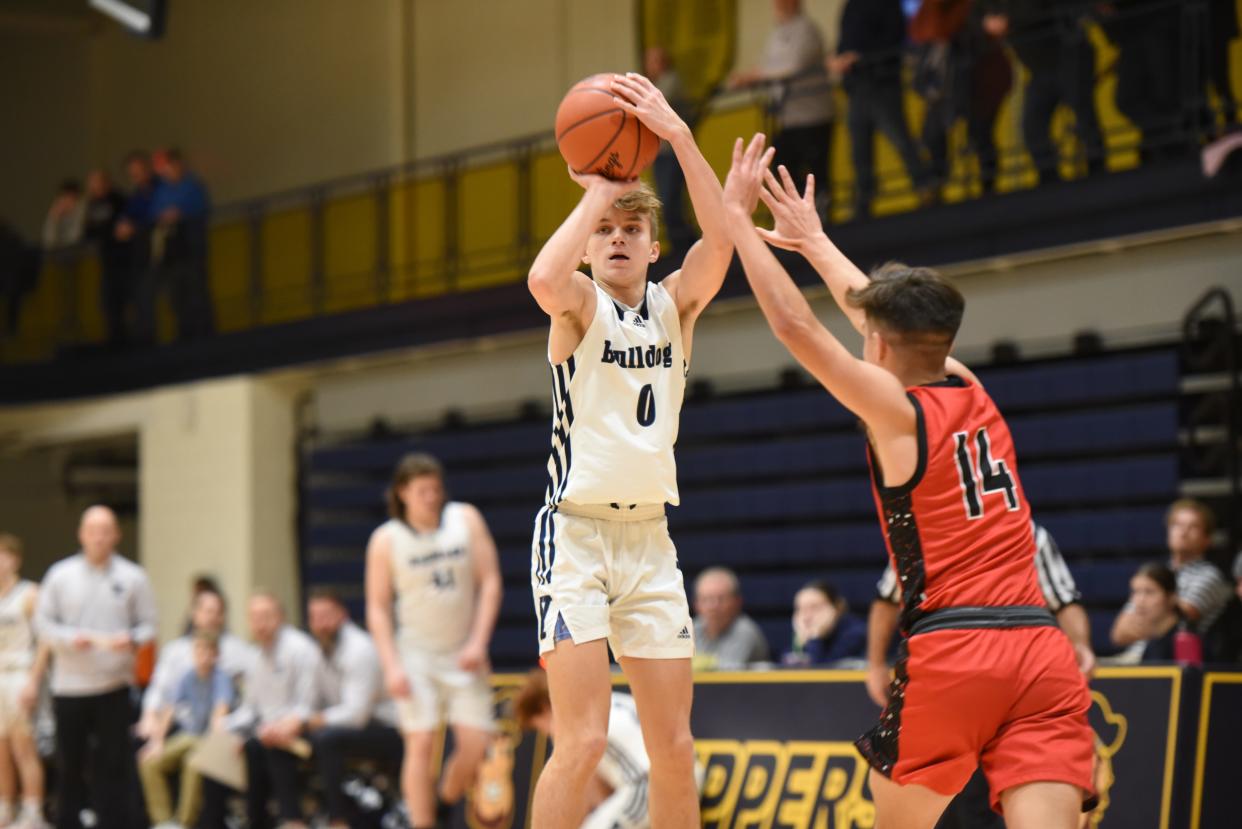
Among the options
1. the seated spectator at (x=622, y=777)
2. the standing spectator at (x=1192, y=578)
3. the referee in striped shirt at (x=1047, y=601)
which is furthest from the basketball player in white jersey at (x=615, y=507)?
the standing spectator at (x=1192, y=578)

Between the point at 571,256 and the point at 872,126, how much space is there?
7.27m

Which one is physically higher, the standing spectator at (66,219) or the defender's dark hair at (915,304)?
the standing spectator at (66,219)

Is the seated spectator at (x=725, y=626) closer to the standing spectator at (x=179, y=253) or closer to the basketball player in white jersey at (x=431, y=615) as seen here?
the basketball player in white jersey at (x=431, y=615)

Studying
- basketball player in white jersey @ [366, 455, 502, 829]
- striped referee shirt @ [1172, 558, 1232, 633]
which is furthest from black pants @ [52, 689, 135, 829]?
striped referee shirt @ [1172, 558, 1232, 633]

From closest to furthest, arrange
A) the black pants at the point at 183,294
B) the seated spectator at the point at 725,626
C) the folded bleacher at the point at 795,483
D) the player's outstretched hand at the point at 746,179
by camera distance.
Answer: the player's outstretched hand at the point at 746,179
the seated spectator at the point at 725,626
the folded bleacher at the point at 795,483
the black pants at the point at 183,294

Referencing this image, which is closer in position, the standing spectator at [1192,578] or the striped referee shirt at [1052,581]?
the striped referee shirt at [1052,581]

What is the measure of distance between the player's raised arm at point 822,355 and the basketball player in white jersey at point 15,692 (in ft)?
28.1

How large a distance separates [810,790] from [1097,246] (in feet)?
15.6

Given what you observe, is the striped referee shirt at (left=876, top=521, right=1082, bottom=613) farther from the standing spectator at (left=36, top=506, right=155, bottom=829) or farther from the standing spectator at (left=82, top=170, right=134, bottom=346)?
the standing spectator at (left=82, top=170, right=134, bottom=346)

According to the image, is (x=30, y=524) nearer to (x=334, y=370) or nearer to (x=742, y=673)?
(x=334, y=370)

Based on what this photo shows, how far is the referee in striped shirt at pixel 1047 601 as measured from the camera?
6.30 meters

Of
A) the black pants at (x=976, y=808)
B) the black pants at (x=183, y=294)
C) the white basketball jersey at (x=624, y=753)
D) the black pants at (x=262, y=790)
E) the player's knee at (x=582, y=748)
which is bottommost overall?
the black pants at (x=262, y=790)

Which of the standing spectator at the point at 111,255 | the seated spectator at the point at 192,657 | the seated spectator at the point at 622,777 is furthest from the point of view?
the standing spectator at the point at 111,255

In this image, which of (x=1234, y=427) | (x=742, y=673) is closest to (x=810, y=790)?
(x=742, y=673)
